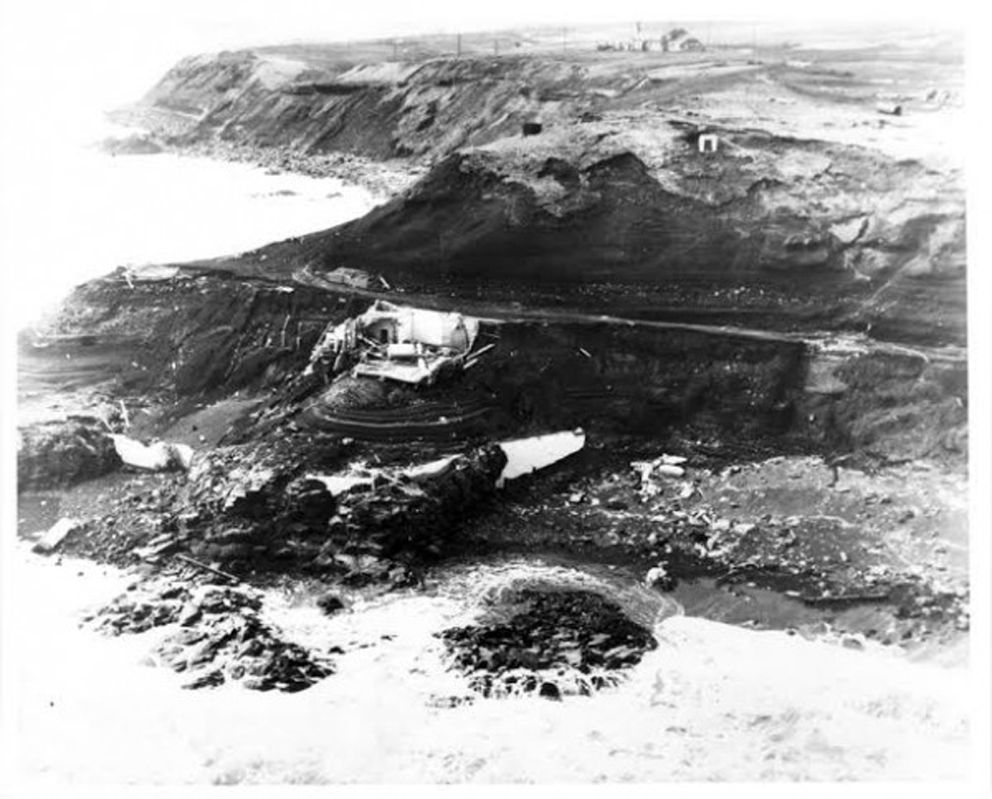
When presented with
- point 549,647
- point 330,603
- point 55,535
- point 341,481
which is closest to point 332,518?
point 341,481

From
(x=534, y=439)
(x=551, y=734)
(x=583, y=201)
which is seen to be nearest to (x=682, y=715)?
(x=551, y=734)

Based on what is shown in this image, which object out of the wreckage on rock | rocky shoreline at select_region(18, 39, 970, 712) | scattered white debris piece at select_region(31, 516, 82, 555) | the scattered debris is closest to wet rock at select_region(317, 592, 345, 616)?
rocky shoreline at select_region(18, 39, 970, 712)

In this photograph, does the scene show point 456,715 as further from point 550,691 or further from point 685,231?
point 685,231

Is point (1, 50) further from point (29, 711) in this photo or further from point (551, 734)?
point (551, 734)

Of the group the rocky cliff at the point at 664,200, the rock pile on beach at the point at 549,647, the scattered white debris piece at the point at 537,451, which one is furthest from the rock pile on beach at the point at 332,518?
the rocky cliff at the point at 664,200

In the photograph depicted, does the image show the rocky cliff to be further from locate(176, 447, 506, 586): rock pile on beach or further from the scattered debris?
locate(176, 447, 506, 586): rock pile on beach

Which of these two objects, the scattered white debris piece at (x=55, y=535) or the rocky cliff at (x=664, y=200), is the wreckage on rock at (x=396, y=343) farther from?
the scattered white debris piece at (x=55, y=535)

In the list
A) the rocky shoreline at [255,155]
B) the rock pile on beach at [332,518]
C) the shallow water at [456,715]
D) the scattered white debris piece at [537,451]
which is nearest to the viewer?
the shallow water at [456,715]

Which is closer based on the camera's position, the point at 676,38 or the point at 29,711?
the point at 29,711
